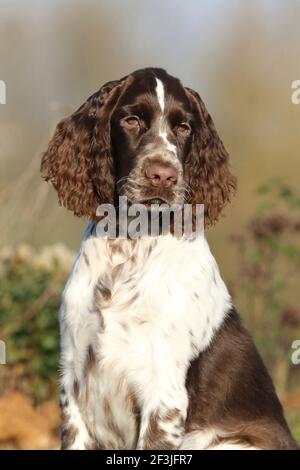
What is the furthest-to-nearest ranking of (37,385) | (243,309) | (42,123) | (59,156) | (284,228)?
(42,123)
(243,309)
(284,228)
(37,385)
(59,156)

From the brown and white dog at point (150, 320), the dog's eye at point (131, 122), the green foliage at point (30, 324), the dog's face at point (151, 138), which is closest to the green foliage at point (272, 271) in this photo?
the green foliage at point (30, 324)

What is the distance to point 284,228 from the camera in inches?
323

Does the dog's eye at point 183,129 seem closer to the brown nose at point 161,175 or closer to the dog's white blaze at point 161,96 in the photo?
the dog's white blaze at point 161,96

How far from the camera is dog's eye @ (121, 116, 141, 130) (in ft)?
16.5

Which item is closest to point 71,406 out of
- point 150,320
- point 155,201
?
point 150,320

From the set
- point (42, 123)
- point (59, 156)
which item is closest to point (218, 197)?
point (59, 156)

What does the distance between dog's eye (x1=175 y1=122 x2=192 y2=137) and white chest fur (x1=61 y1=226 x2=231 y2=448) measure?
0.54 metres

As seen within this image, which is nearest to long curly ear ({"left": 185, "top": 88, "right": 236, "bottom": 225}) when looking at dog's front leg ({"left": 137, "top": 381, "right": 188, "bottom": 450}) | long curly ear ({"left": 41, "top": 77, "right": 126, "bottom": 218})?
long curly ear ({"left": 41, "top": 77, "right": 126, "bottom": 218})

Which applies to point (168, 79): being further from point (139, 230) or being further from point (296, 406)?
point (296, 406)

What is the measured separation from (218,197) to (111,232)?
0.65 metres

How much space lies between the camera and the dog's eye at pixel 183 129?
5.09m

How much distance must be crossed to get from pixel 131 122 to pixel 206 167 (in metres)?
0.54

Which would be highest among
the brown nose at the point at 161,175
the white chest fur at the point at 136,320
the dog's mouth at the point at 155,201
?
the brown nose at the point at 161,175

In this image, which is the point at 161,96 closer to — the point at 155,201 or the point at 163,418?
the point at 155,201
